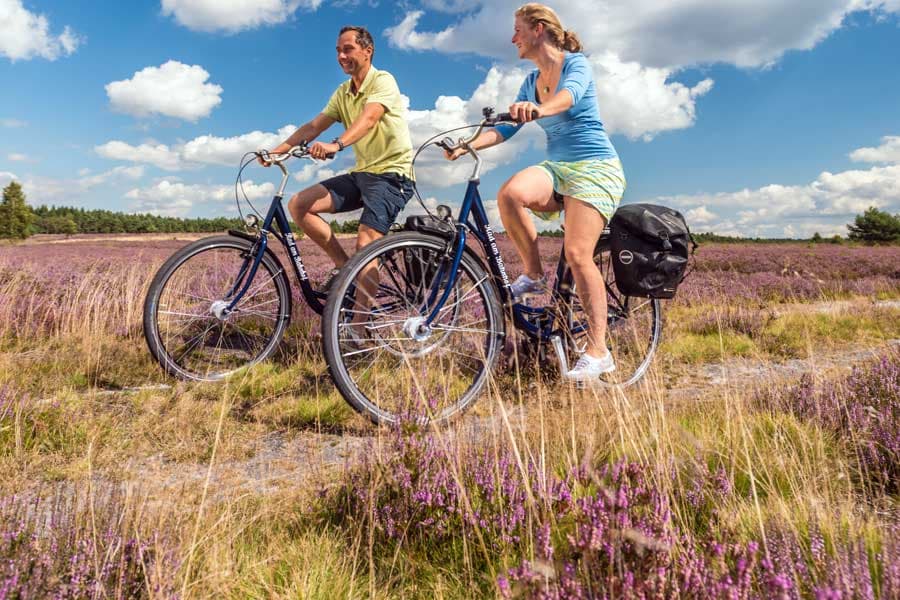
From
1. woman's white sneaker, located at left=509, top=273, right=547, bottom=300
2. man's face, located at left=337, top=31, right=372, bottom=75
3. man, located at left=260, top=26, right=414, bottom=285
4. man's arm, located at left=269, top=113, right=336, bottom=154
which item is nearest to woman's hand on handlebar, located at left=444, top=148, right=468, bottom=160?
woman's white sneaker, located at left=509, top=273, right=547, bottom=300

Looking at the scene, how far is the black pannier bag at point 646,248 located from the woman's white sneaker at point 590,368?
1.92ft

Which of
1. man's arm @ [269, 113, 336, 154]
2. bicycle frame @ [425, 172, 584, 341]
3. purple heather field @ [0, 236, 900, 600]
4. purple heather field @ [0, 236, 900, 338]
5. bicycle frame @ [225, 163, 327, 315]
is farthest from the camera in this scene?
purple heather field @ [0, 236, 900, 338]

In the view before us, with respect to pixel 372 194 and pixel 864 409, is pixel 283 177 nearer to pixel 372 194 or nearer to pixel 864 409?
pixel 372 194

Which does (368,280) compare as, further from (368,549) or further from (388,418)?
(368,549)

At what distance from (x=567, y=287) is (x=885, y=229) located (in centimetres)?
6500

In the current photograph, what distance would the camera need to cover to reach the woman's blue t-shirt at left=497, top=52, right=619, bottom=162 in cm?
358

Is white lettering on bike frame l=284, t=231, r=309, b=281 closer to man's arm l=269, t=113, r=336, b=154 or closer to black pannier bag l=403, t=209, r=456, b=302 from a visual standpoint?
man's arm l=269, t=113, r=336, b=154

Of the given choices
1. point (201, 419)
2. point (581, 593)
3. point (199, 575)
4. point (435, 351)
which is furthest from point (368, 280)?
point (581, 593)

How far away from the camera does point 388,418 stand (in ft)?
10.0

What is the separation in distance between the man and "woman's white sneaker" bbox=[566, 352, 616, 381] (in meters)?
1.84

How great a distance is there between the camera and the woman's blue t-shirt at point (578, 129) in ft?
11.8

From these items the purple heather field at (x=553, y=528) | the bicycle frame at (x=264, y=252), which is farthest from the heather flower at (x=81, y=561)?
the bicycle frame at (x=264, y=252)

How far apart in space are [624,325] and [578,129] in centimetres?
173

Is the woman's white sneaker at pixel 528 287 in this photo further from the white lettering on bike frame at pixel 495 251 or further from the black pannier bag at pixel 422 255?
the black pannier bag at pixel 422 255
